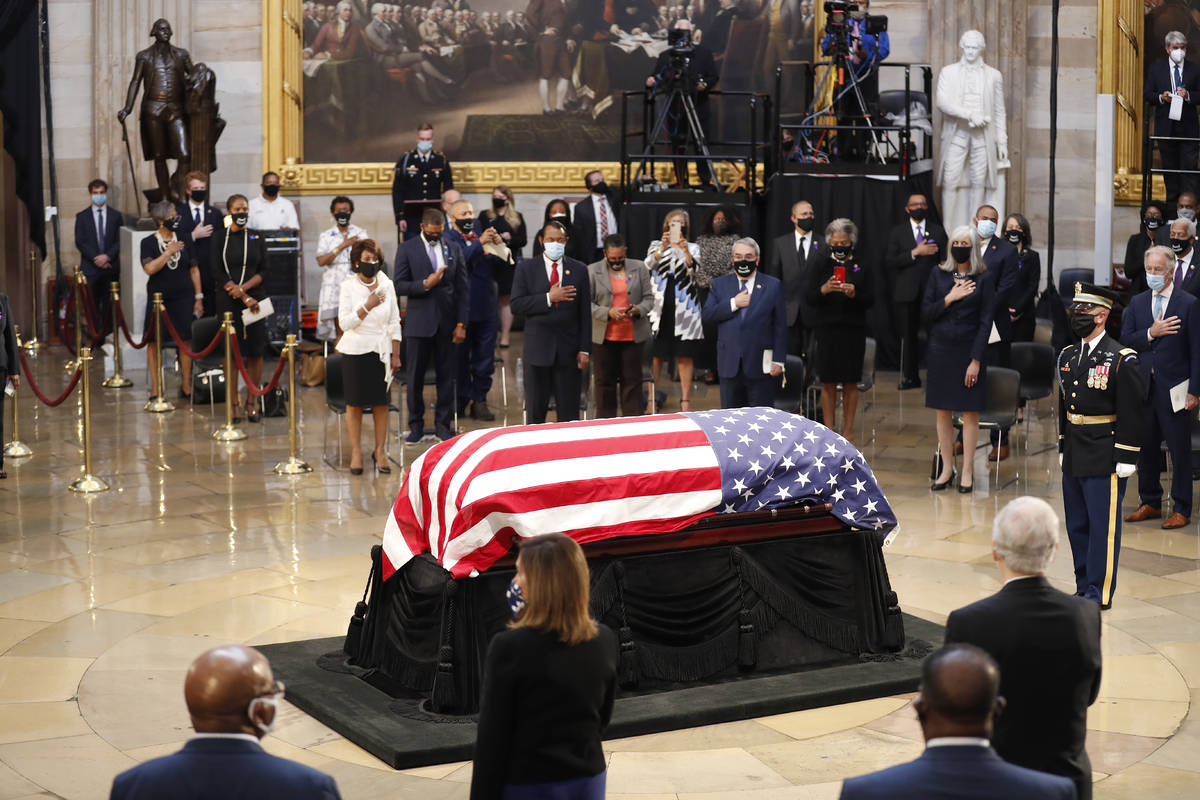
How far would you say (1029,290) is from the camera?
12.9 meters

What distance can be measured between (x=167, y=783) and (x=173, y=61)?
1547 cm

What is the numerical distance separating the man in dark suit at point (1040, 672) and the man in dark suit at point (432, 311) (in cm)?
850

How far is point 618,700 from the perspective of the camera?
668 centimetres

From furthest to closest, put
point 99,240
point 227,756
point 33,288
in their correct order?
point 33,288 < point 99,240 < point 227,756

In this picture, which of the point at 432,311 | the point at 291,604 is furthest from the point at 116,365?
the point at 291,604

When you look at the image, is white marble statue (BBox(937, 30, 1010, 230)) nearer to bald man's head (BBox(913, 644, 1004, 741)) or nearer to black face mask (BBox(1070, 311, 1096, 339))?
black face mask (BBox(1070, 311, 1096, 339))

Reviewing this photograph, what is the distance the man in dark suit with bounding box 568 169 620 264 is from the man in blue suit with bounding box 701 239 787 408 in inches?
207

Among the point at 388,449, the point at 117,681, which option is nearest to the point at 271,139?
the point at 388,449

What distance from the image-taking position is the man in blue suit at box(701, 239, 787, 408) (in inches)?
452

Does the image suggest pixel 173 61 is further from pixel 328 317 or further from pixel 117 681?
pixel 117 681

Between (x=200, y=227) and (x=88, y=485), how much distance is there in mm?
5190

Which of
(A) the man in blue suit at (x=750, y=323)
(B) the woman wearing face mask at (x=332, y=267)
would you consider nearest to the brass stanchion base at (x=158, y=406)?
(B) the woman wearing face mask at (x=332, y=267)

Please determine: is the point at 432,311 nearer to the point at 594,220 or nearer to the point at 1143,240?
the point at 594,220

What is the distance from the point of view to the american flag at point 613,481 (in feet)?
21.2
